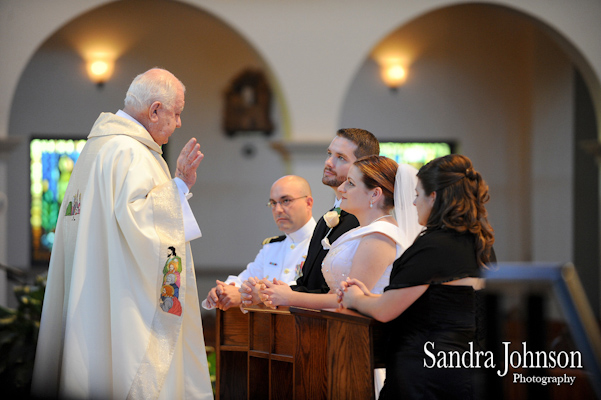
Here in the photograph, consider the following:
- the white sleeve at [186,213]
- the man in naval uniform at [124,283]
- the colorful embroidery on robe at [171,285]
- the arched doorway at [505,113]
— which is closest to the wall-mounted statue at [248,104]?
the arched doorway at [505,113]

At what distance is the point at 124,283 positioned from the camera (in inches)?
130

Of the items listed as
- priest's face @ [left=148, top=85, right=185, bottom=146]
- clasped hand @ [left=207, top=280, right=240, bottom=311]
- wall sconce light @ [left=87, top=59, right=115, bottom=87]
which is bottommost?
clasped hand @ [left=207, top=280, right=240, bottom=311]

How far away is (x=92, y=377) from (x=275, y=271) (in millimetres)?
1438

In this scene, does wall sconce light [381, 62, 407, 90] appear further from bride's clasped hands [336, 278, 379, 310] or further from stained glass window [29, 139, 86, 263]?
bride's clasped hands [336, 278, 379, 310]

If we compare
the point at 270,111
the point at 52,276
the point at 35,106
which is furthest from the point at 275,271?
the point at 35,106

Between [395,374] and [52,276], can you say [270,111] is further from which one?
[395,374]

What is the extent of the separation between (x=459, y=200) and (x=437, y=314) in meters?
0.41

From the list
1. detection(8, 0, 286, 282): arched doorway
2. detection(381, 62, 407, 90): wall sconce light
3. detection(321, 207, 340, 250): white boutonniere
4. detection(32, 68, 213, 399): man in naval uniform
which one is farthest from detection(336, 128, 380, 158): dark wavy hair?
detection(381, 62, 407, 90): wall sconce light

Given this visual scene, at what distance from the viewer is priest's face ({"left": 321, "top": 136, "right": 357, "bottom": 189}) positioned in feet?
11.9

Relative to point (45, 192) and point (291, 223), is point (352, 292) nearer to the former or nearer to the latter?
point (291, 223)

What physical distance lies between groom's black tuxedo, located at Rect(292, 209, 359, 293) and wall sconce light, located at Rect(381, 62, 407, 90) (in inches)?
270

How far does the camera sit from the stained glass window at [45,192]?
9.69 metres

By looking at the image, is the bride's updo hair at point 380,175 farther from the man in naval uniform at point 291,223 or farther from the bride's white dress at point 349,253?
the man in naval uniform at point 291,223

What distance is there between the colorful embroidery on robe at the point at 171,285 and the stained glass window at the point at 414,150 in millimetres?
7199
